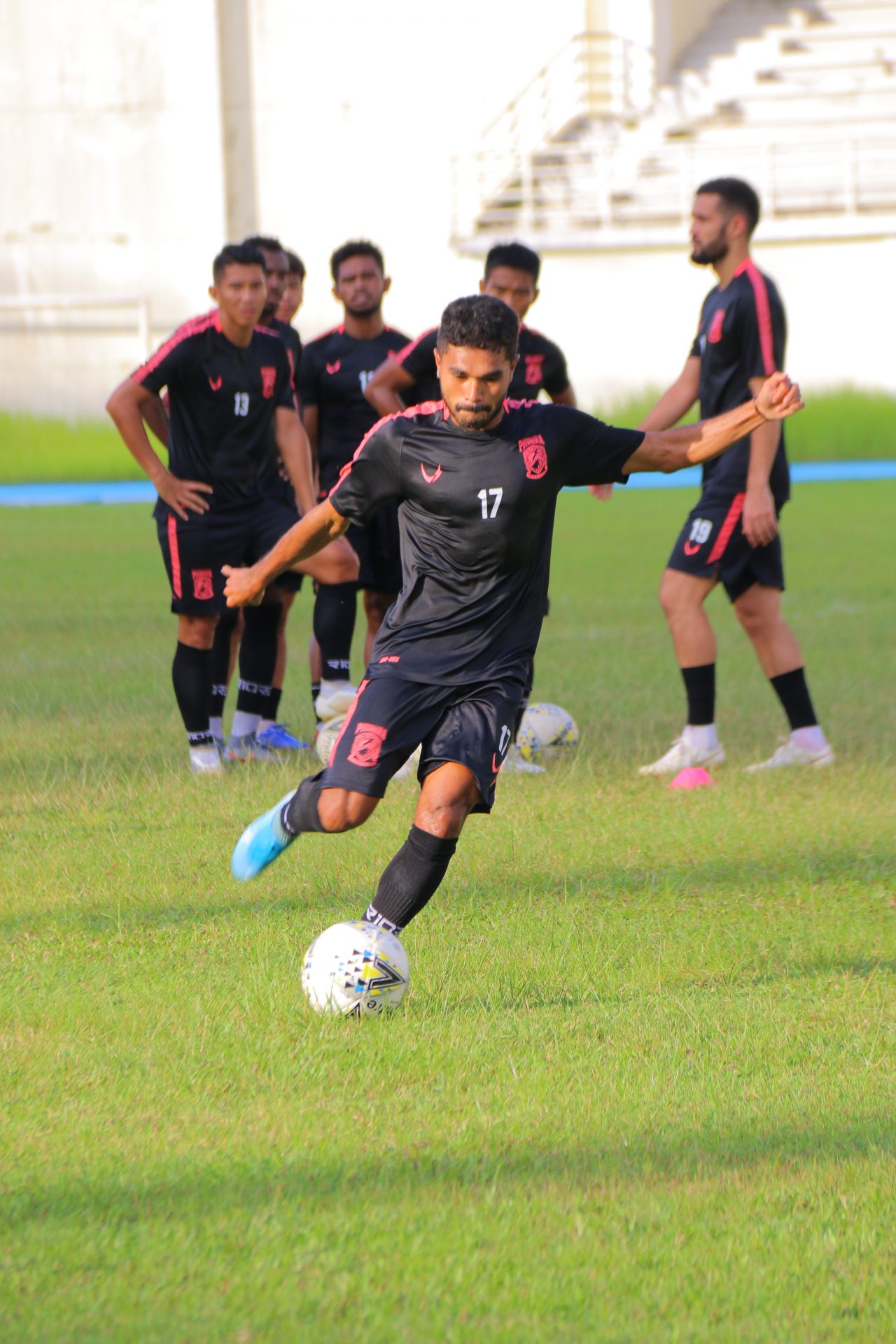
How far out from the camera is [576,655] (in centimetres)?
1045

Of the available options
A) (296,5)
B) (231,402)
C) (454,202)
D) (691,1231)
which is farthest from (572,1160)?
(296,5)

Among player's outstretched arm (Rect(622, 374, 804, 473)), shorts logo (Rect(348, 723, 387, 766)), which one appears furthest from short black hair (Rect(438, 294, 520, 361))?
shorts logo (Rect(348, 723, 387, 766))

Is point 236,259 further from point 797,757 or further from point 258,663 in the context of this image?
point 797,757

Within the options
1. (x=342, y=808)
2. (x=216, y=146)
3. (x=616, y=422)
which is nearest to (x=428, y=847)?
(x=342, y=808)

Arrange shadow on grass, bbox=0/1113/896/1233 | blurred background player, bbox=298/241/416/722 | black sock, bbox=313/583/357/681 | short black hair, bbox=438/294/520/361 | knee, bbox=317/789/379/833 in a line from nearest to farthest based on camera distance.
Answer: shadow on grass, bbox=0/1113/896/1233 → short black hair, bbox=438/294/520/361 → knee, bbox=317/789/379/833 → black sock, bbox=313/583/357/681 → blurred background player, bbox=298/241/416/722

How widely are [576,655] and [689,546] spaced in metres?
3.41

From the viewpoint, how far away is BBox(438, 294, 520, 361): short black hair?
163 inches

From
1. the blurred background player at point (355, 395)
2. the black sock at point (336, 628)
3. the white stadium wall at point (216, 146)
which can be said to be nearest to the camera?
the black sock at point (336, 628)

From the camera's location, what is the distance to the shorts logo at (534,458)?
439cm

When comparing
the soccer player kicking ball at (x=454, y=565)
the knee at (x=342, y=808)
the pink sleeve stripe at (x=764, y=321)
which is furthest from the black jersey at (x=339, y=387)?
the knee at (x=342, y=808)

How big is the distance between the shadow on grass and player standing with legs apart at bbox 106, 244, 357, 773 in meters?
3.91

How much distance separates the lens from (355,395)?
833 cm

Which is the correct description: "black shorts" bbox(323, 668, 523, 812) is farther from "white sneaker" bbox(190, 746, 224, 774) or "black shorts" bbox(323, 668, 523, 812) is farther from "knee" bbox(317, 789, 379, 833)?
"white sneaker" bbox(190, 746, 224, 774)

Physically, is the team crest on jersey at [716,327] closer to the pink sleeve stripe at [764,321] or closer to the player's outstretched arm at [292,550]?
the pink sleeve stripe at [764,321]
